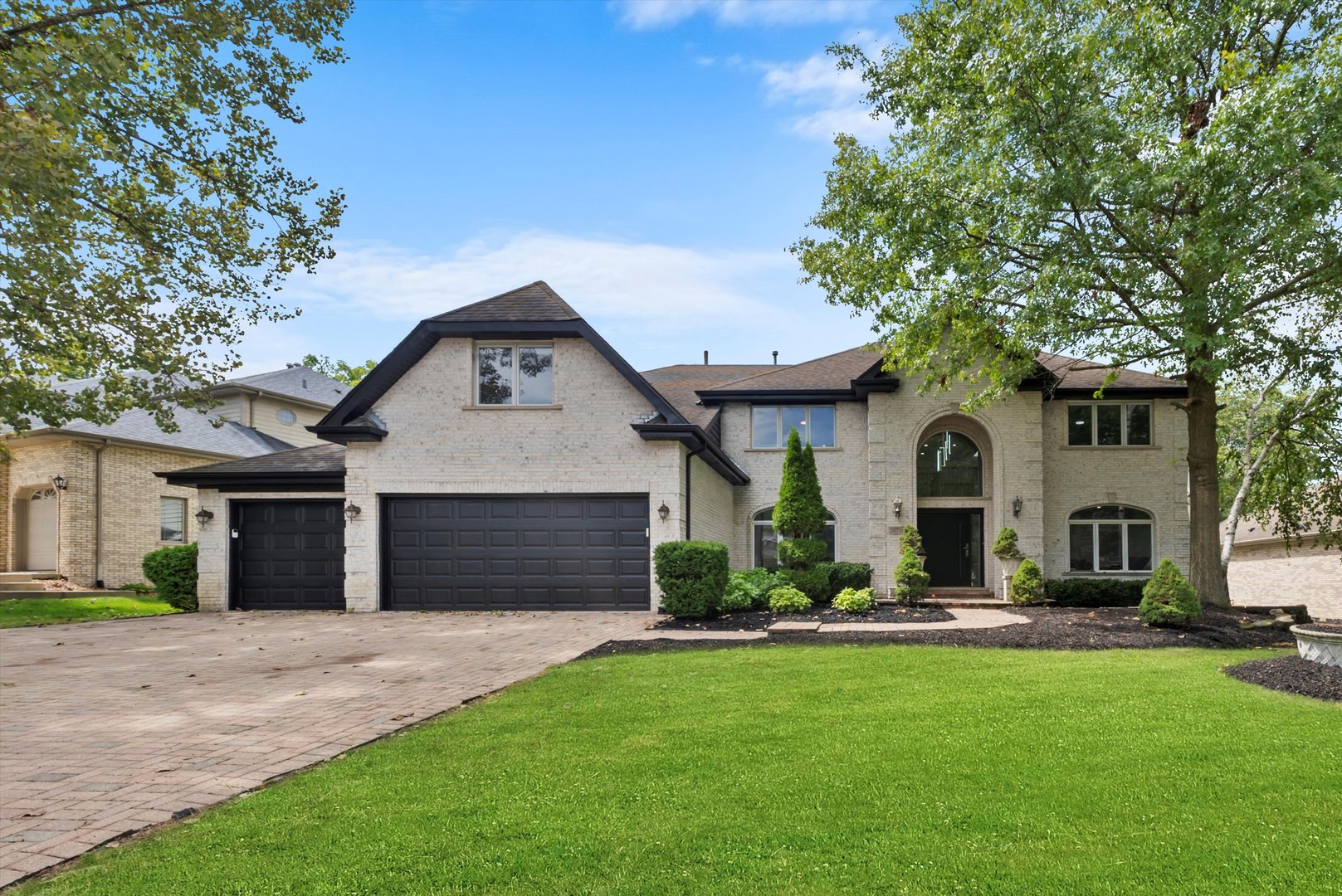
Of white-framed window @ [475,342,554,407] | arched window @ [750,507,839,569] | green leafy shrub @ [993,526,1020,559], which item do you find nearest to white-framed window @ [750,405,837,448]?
arched window @ [750,507,839,569]

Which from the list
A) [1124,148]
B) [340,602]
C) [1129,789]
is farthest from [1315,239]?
[340,602]

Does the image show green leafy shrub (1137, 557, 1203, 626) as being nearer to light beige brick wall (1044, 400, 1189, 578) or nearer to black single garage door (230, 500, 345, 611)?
light beige brick wall (1044, 400, 1189, 578)

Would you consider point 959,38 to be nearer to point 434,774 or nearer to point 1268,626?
point 1268,626

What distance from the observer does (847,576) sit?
61.4ft

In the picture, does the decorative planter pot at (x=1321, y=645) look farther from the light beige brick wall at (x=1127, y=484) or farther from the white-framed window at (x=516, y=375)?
the light beige brick wall at (x=1127, y=484)

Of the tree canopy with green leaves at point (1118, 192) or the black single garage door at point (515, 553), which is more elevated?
the tree canopy with green leaves at point (1118, 192)

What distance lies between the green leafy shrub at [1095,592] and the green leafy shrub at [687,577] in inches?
391

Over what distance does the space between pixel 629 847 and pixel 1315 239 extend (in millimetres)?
14884

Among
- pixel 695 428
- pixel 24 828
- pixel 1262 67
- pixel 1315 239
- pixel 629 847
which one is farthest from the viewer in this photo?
pixel 695 428

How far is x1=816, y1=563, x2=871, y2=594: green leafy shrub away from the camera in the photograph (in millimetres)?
18641

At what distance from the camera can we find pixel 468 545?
16.8 metres

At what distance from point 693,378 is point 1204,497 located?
15324 millimetres

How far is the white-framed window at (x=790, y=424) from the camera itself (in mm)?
21688

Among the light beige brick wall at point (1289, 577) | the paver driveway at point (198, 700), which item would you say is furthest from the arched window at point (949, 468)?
the paver driveway at point (198, 700)
